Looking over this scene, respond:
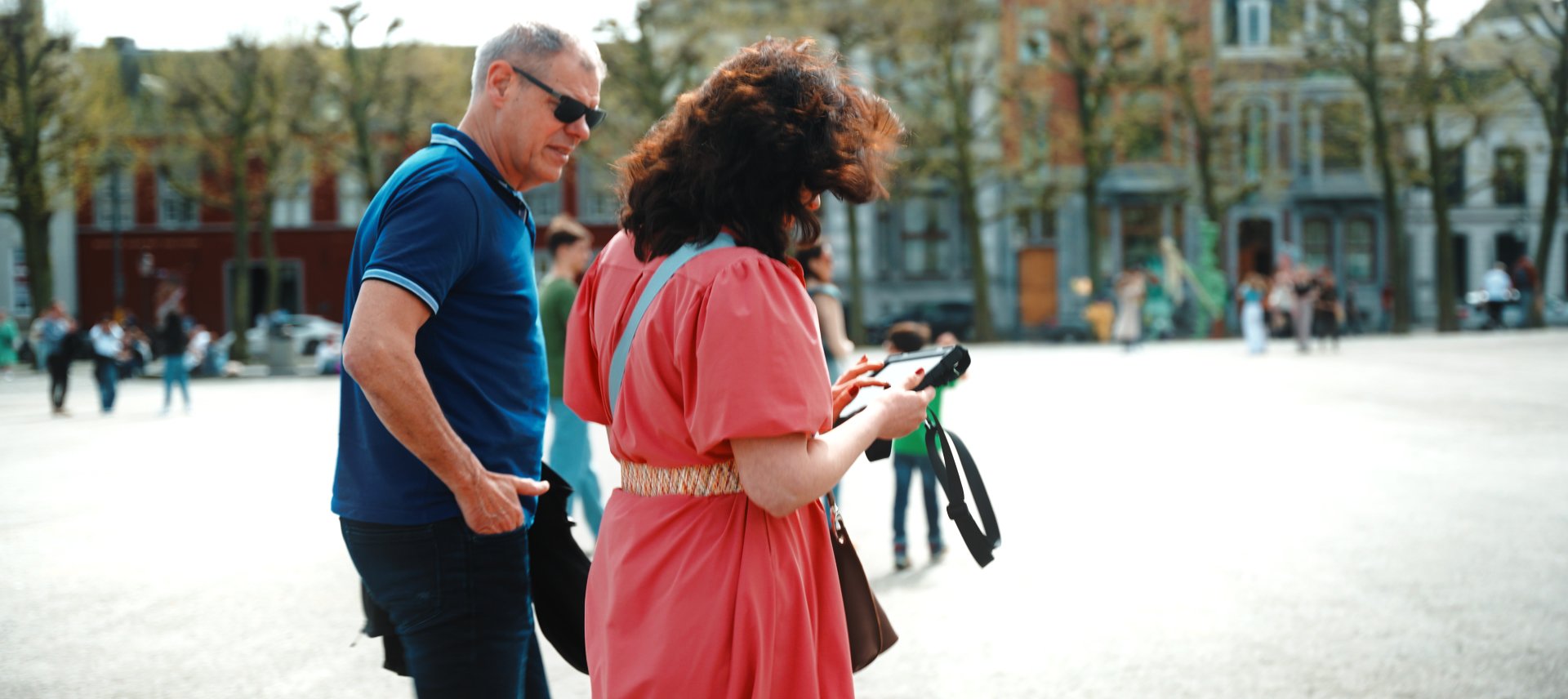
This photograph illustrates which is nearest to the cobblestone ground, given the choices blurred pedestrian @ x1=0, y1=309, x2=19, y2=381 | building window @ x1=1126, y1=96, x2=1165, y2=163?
blurred pedestrian @ x1=0, y1=309, x2=19, y2=381

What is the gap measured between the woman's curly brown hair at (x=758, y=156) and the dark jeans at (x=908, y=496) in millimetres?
4487

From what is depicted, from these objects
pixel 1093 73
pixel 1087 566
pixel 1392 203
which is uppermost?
pixel 1093 73

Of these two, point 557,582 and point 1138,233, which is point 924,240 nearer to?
point 1138,233

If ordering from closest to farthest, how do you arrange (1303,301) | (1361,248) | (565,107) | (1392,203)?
(565,107), (1303,301), (1392,203), (1361,248)

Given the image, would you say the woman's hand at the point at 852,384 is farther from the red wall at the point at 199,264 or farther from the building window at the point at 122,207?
the building window at the point at 122,207

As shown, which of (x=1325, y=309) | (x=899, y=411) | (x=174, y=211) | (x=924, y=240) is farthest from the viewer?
(x=174, y=211)

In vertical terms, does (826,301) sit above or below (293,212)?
below

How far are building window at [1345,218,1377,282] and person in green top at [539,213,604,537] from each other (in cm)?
4733

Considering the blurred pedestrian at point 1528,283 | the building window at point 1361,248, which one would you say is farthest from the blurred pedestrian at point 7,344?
the building window at point 1361,248

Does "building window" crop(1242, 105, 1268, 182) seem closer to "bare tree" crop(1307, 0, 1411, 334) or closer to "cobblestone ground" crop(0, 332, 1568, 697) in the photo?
"bare tree" crop(1307, 0, 1411, 334)

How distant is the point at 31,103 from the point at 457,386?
132ft

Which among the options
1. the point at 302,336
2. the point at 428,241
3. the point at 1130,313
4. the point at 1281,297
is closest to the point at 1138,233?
the point at 1281,297

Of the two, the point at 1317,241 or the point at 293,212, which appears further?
the point at 293,212

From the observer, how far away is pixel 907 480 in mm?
6859
